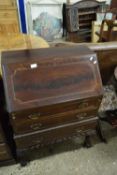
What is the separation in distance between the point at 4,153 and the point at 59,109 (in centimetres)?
60

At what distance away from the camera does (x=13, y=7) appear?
9.78 feet

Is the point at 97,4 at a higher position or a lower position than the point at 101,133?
higher

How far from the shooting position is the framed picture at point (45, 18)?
→ 11.9 feet

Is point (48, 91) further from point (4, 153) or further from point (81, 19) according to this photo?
point (81, 19)

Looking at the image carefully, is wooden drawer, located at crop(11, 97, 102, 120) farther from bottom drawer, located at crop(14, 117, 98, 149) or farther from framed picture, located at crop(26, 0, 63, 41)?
framed picture, located at crop(26, 0, 63, 41)

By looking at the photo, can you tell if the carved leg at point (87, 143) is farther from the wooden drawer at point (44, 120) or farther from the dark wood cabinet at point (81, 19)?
the dark wood cabinet at point (81, 19)

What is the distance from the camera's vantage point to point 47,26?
12.7ft

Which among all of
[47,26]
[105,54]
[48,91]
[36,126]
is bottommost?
[36,126]

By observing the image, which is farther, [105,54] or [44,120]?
[105,54]

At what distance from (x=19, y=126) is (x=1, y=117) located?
0.49ft


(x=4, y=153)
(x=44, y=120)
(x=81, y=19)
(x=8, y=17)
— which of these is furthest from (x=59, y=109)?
(x=81, y=19)

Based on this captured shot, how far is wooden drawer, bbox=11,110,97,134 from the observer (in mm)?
1207

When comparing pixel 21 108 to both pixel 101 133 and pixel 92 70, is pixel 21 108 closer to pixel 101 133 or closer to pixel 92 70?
pixel 92 70

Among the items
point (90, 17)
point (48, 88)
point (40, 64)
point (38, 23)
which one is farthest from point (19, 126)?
point (90, 17)
